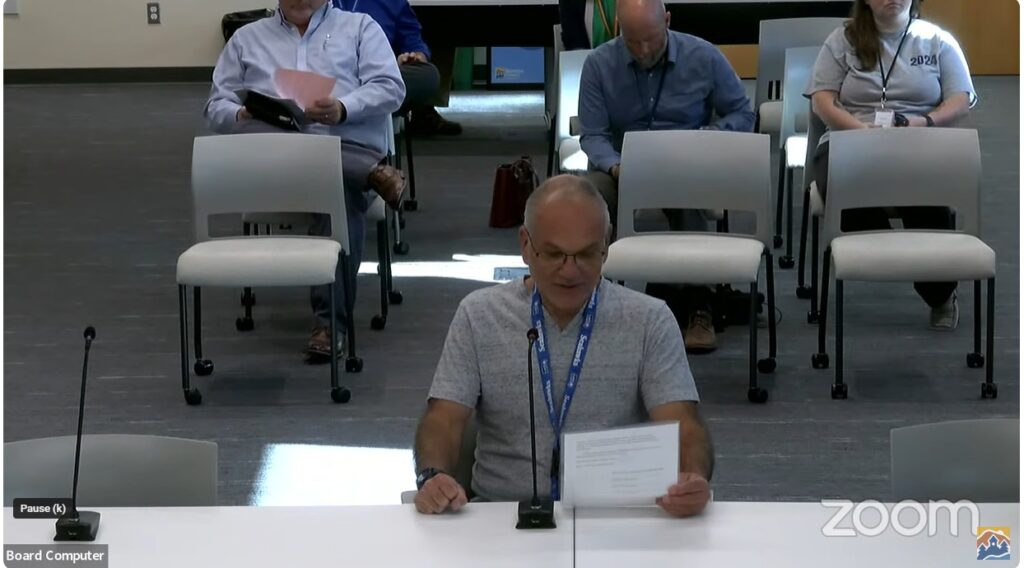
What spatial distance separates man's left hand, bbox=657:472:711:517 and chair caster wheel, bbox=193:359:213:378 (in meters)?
3.13

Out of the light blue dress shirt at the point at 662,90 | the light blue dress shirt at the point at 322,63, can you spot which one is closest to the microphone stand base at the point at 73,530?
the light blue dress shirt at the point at 322,63

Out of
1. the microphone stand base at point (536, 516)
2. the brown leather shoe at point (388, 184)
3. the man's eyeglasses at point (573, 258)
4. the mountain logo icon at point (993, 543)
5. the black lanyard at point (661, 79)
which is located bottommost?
the mountain logo icon at point (993, 543)

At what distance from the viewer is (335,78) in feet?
18.1

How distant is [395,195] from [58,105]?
24.4ft

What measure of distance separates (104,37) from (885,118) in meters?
9.51

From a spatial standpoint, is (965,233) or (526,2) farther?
(526,2)

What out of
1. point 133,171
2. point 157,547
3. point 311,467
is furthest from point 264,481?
point 133,171

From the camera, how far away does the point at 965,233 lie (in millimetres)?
5117

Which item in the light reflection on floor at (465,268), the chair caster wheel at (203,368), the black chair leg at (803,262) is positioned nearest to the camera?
the chair caster wheel at (203,368)

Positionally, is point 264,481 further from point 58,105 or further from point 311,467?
Answer: point 58,105

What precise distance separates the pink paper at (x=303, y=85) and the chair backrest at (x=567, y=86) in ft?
5.33

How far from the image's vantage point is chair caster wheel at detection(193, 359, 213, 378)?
205 inches

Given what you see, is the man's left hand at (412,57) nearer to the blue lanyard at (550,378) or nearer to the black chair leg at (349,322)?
the black chair leg at (349,322)

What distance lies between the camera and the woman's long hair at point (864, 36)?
5.58 m
